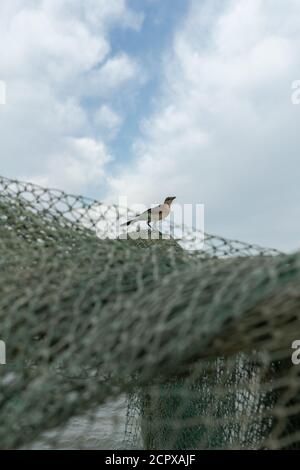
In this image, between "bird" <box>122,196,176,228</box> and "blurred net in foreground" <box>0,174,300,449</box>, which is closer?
"blurred net in foreground" <box>0,174,300,449</box>

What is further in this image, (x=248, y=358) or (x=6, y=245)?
(x=248, y=358)

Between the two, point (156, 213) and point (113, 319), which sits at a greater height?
point (156, 213)

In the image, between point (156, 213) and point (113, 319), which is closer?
point (113, 319)

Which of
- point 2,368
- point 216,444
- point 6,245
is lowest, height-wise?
point 216,444

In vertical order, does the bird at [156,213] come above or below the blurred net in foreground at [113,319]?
above

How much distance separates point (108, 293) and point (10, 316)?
337mm

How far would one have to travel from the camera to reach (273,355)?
1.81 meters

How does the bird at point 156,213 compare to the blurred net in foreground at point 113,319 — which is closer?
the blurred net in foreground at point 113,319

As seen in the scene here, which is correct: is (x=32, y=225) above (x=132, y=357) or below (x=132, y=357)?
above

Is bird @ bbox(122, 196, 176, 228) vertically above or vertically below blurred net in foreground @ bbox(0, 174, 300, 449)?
above
